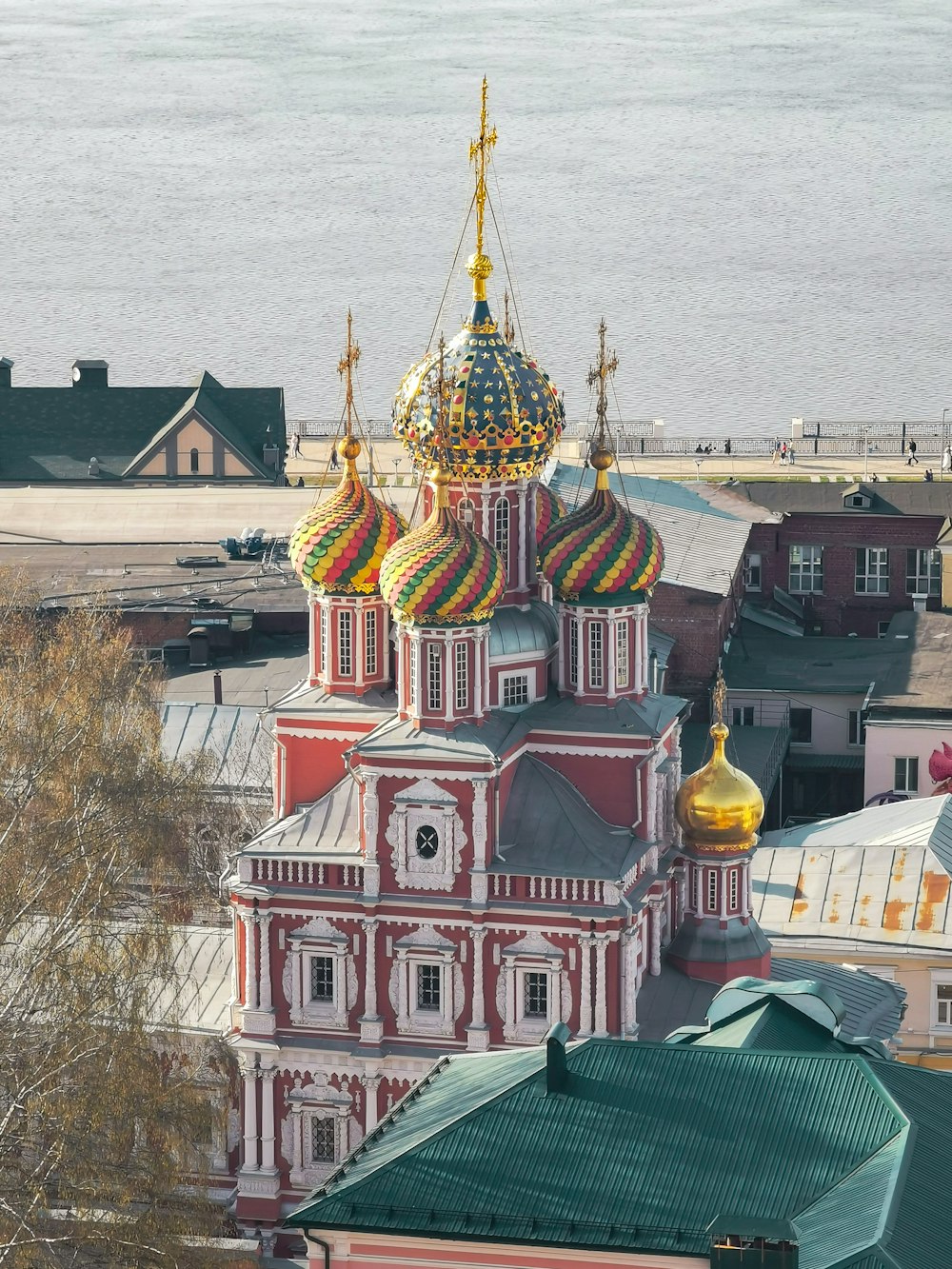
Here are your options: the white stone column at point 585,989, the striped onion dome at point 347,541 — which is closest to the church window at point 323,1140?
the white stone column at point 585,989

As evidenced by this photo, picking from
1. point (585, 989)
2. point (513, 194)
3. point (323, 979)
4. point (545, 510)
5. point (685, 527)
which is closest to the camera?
point (585, 989)

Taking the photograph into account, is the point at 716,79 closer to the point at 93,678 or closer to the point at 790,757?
the point at 790,757

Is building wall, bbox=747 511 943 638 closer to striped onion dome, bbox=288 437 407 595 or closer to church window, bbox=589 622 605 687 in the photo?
striped onion dome, bbox=288 437 407 595

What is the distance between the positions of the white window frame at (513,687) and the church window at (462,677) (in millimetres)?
907

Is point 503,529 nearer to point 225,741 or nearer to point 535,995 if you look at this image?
point 535,995

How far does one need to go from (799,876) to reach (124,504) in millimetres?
28634

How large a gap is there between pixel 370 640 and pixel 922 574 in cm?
2483

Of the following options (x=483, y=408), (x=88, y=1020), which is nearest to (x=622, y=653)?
(x=483, y=408)

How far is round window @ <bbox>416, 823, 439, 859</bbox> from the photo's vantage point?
36.1 metres

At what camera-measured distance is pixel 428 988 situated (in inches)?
1438

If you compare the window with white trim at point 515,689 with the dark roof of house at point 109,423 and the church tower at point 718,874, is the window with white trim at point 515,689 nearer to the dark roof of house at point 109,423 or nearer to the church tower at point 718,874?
the church tower at point 718,874

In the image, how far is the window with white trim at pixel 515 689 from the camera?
37188 mm

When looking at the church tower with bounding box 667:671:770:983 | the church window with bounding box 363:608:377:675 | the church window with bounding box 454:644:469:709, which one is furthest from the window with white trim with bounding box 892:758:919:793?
the church window with bounding box 454:644:469:709

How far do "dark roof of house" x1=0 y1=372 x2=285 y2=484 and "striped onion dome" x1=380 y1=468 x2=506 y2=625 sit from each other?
36.6 m
